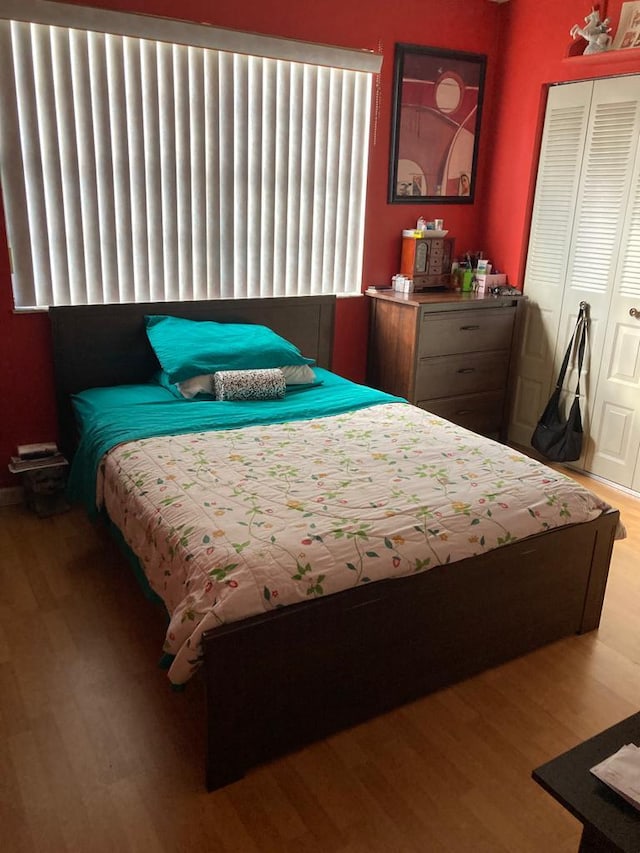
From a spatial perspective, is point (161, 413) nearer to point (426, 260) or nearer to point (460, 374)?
point (460, 374)

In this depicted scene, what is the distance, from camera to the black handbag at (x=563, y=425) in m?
3.85

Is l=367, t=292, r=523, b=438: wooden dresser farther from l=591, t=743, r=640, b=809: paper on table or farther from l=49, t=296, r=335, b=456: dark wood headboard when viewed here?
l=591, t=743, r=640, b=809: paper on table

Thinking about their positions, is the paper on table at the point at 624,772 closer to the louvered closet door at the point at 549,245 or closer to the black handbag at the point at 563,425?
the black handbag at the point at 563,425

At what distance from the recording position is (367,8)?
3.62 m

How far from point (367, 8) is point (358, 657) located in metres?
3.26

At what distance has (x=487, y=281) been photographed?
4.18 m

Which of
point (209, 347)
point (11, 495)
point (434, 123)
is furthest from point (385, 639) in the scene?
point (434, 123)

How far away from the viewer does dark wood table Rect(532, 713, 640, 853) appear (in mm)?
1223

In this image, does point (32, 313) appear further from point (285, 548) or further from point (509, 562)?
point (509, 562)

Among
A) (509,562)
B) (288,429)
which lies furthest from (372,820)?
(288,429)

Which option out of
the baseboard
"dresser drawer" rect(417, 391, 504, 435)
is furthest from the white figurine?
the baseboard

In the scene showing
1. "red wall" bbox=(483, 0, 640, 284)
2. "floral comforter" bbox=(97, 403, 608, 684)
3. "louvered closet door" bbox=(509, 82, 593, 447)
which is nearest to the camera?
"floral comforter" bbox=(97, 403, 608, 684)

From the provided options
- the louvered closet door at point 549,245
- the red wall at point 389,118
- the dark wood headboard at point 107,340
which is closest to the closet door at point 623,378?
the louvered closet door at point 549,245

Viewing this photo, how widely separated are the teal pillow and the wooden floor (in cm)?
111
